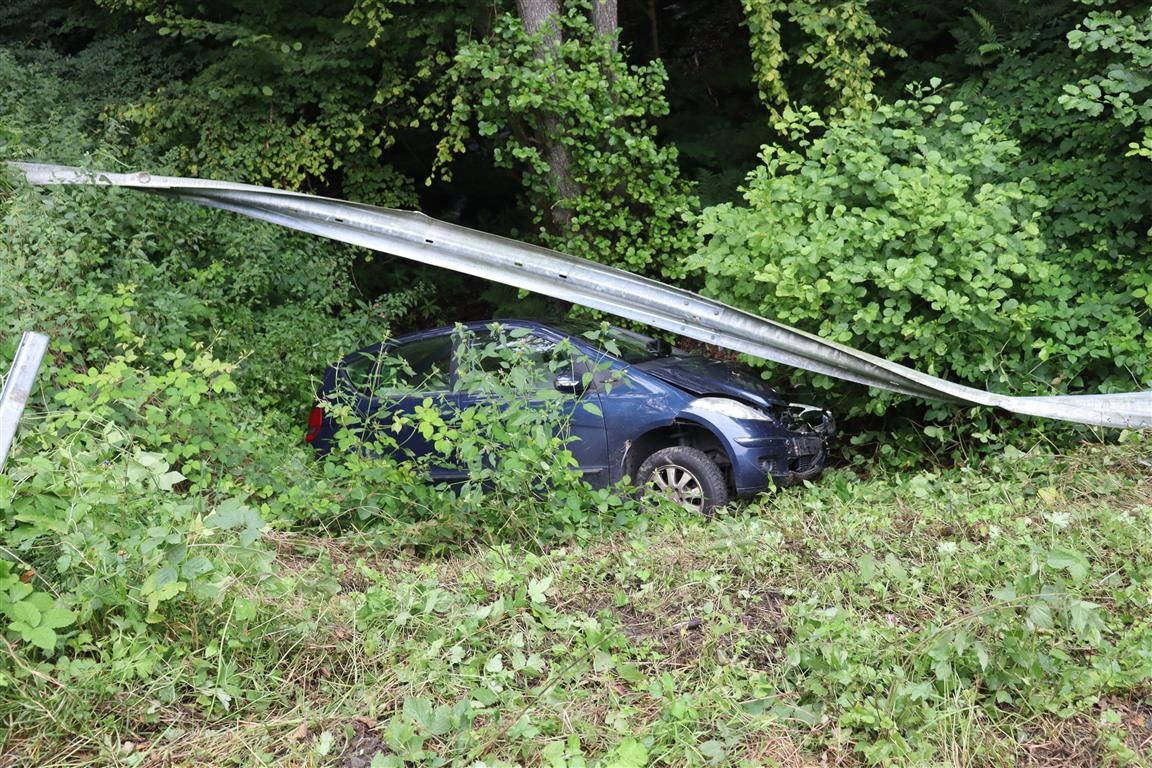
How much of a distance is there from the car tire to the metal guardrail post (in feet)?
12.6

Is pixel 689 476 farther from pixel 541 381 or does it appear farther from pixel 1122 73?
pixel 1122 73

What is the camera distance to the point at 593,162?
952 cm

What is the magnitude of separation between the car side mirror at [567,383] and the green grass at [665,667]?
2.18 m

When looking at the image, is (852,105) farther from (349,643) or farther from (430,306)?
(349,643)

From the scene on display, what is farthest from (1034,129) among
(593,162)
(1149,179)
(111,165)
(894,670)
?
(111,165)

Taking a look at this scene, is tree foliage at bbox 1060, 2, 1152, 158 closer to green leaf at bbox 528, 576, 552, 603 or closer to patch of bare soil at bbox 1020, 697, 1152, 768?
patch of bare soil at bbox 1020, 697, 1152, 768

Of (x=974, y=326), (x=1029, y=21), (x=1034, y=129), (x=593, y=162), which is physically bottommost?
(x=974, y=326)

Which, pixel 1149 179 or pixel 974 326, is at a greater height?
pixel 1149 179

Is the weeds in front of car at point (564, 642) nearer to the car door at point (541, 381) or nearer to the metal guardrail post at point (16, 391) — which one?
the metal guardrail post at point (16, 391)

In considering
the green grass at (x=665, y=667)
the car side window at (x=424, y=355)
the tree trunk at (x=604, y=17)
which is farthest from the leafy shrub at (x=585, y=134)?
the green grass at (x=665, y=667)

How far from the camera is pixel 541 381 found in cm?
654

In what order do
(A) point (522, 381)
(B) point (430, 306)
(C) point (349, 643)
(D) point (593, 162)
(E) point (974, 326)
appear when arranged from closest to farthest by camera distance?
(C) point (349, 643)
(A) point (522, 381)
(E) point (974, 326)
(D) point (593, 162)
(B) point (430, 306)

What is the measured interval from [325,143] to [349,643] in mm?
8402

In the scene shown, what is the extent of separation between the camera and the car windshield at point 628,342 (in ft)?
24.6
